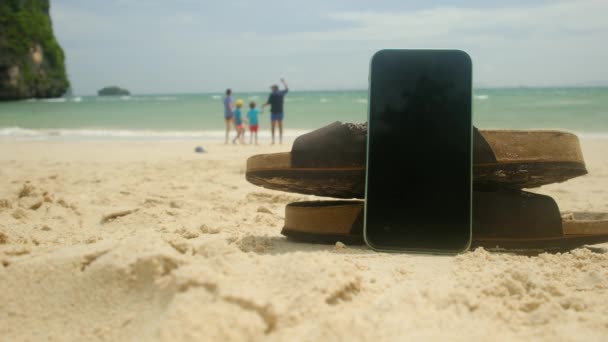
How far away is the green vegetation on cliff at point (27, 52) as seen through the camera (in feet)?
141

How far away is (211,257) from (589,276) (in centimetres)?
118

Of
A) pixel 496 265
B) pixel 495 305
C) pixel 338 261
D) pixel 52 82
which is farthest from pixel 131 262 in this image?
pixel 52 82

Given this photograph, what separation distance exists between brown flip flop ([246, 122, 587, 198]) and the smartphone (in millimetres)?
81

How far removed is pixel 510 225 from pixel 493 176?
0.65 ft

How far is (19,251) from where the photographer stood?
1672 mm

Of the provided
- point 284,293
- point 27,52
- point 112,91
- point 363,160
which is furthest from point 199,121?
point 112,91

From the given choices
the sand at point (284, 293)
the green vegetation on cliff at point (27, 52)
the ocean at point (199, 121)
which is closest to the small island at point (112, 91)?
the green vegetation on cliff at point (27, 52)

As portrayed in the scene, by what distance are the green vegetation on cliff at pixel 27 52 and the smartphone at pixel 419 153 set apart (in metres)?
49.0

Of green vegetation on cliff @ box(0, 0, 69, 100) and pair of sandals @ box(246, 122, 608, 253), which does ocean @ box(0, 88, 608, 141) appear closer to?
pair of sandals @ box(246, 122, 608, 253)

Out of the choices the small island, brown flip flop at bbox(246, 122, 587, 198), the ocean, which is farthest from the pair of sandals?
the small island

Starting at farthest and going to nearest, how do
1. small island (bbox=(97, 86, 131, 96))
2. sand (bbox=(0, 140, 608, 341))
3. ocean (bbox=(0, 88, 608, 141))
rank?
small island (bbox=(97, 86, 131, 96))
ocean (bbox=(0, 88, 608, 141))
sand (bbox=(0, 140, 608, 341))

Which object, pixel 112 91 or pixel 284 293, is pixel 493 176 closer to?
pixel 284 293

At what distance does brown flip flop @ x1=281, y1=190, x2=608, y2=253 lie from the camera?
187cm

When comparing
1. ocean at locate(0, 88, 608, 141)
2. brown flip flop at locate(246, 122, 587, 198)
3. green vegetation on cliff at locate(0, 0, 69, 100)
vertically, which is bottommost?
ocean at locate(0, 88, 608, 141)
